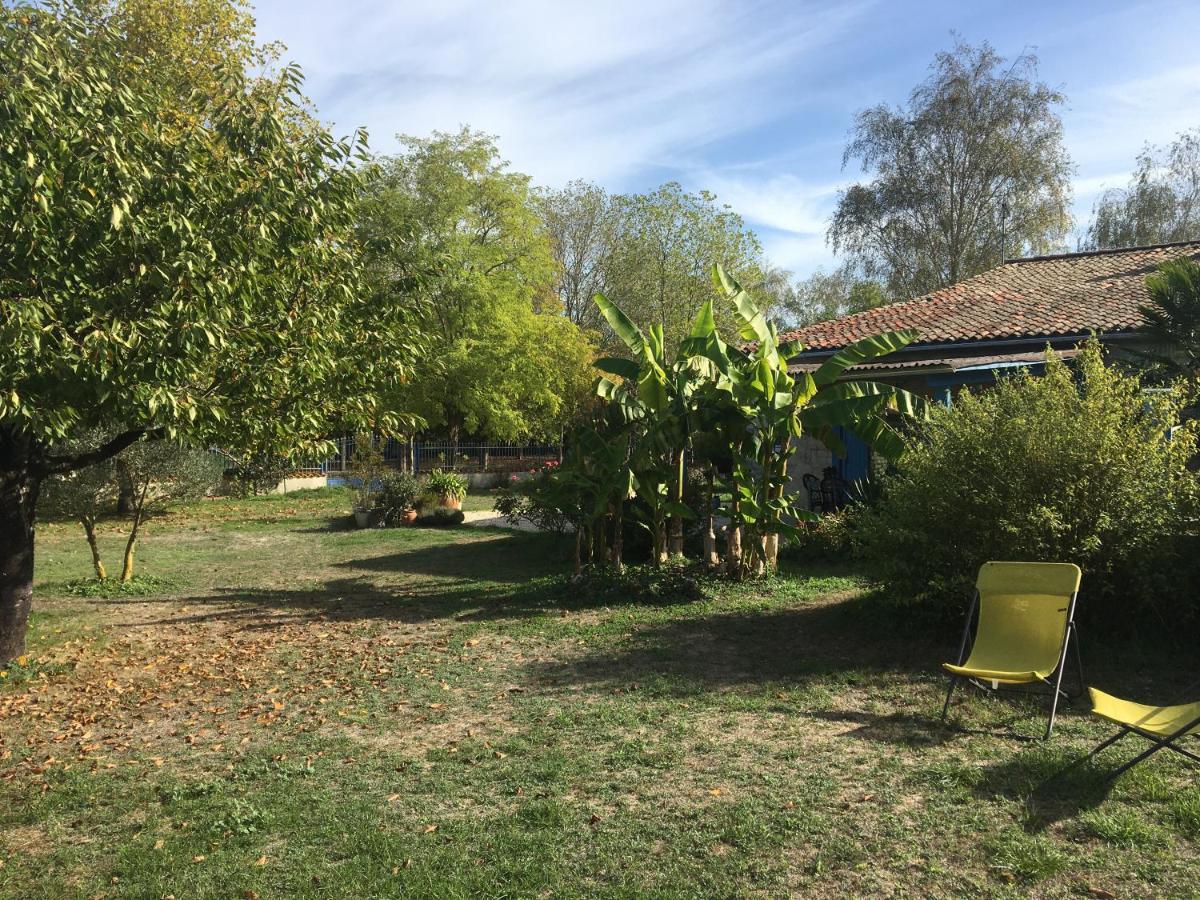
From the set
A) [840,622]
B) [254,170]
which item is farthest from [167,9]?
[840,622]

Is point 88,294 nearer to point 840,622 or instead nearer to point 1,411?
point 1,411

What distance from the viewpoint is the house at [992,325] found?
566 inches

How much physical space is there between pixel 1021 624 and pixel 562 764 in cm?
319

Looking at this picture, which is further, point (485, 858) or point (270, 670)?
point (270, 670)

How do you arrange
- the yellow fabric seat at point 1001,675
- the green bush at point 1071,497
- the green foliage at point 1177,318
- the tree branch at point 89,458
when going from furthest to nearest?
the green foliage at point 1177,318 < the tree branch at point 89,458 < the green bush at point 1071,497 < the yellow fabric seat at point 1001,675

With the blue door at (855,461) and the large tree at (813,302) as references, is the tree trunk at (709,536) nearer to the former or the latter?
the blue door at (855,461)

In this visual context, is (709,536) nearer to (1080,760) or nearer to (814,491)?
(814,491)

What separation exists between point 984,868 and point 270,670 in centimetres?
613

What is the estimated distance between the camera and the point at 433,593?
11.4m

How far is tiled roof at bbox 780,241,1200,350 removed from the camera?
15852 millimetres

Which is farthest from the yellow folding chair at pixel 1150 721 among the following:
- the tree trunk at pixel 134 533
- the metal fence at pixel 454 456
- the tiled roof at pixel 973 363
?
the metal fence at pixel 454 456

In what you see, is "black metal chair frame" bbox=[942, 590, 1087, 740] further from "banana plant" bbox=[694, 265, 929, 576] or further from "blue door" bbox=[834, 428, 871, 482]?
"blue door" bbox=[834, 428, 871, 482]

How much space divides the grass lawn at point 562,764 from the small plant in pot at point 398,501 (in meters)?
9.40

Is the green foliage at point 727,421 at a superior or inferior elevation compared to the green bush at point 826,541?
superior
